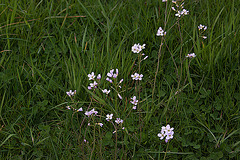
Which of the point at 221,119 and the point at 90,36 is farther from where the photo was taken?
the point at 90,36

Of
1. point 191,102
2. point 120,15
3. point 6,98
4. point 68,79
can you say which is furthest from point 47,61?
point 191,102

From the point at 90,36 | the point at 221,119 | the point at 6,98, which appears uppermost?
the point at 90,36

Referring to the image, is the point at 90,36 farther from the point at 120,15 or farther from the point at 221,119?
the point at 221,119

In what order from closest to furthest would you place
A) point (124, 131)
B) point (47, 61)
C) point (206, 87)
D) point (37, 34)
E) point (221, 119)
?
point (124, 131) → point (221, 119) → point (206, 87) → point (47, 61) → point (37, 34)

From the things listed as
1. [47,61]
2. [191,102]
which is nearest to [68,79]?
[47,61]

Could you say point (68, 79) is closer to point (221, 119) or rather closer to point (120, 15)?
point (120, 15)

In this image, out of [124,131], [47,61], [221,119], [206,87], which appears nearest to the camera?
[124,131]

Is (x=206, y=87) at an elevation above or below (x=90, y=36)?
below
